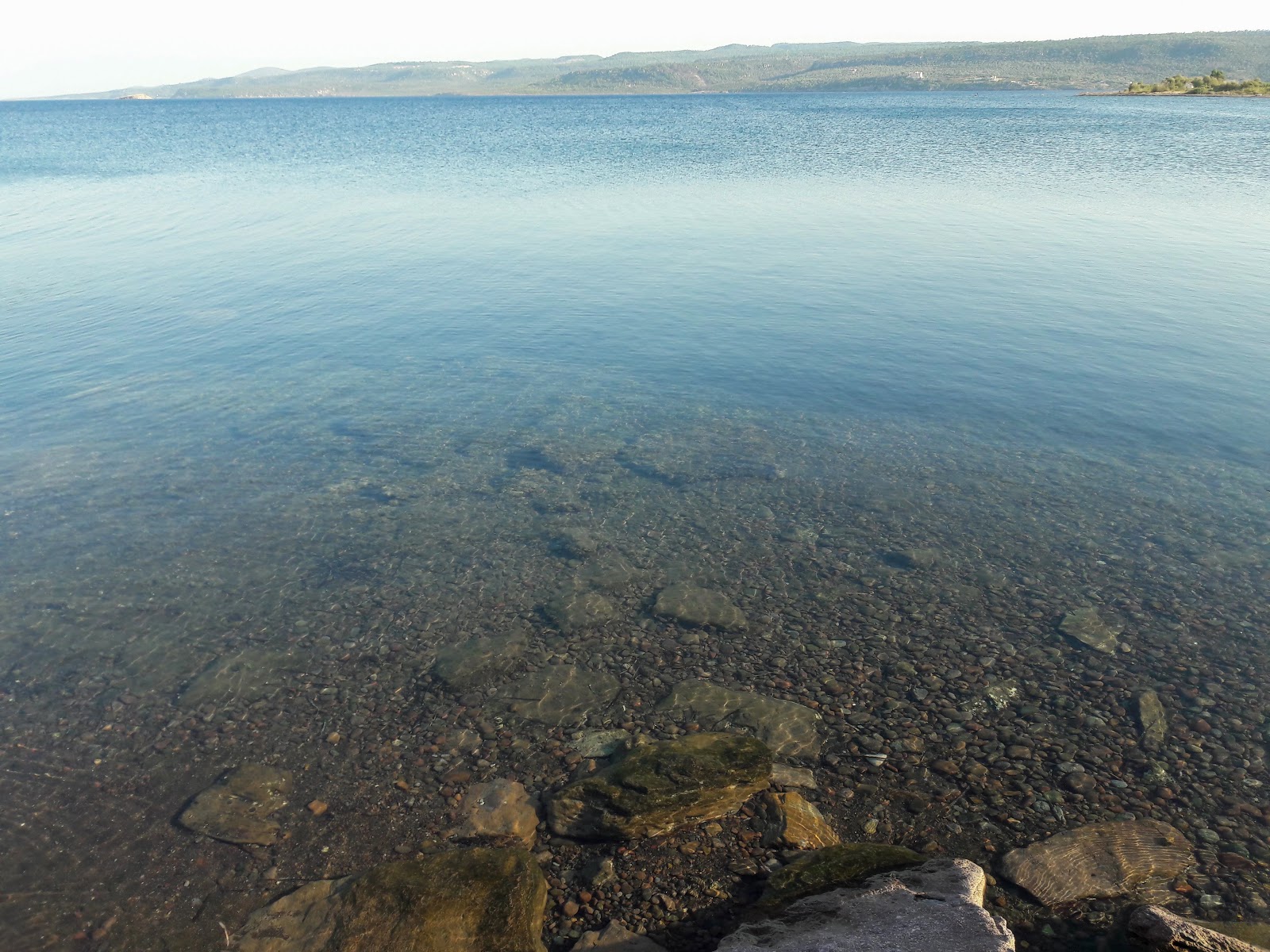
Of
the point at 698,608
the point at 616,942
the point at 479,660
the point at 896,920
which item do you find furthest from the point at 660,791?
the point at 698,608

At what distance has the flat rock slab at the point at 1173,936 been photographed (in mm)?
5965

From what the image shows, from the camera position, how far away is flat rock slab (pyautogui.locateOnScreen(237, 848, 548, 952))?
6977 millimetres

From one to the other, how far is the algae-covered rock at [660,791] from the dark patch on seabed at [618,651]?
0.68 ft

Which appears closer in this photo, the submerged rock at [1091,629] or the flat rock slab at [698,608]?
the submerged rock at [1091,629]

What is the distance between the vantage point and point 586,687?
→ 10.4 m

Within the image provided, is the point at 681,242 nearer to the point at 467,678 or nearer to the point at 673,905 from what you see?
the point at 467,678

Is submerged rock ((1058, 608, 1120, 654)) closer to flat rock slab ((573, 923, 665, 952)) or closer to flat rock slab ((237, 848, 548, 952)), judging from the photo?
flat rock slab ((573, 923, 665, 952))

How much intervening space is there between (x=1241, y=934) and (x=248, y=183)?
2352 inches

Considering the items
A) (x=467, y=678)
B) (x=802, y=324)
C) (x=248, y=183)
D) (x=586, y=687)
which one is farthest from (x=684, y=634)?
(x=248, y=183)

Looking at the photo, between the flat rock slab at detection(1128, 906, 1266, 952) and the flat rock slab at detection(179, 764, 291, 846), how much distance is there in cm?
764

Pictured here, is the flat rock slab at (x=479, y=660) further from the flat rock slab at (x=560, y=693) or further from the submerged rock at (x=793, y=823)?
the submerged rock at (x=793, y=823)

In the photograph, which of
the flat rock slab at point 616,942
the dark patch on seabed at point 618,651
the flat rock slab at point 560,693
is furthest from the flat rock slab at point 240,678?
the flat rock slab at point 616,942

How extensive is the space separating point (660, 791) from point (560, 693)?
2.40 m

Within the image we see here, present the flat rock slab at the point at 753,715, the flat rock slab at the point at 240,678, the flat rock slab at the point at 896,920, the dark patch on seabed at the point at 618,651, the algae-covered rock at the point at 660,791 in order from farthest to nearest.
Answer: the flat rock slab at the point at 240,678, the flat rock slab at the point at 753,715, the algae-covered rock at the point at 660,791, the dark patch on seabed at the point at 618,651, the flat rock slab at the point at 896,920
